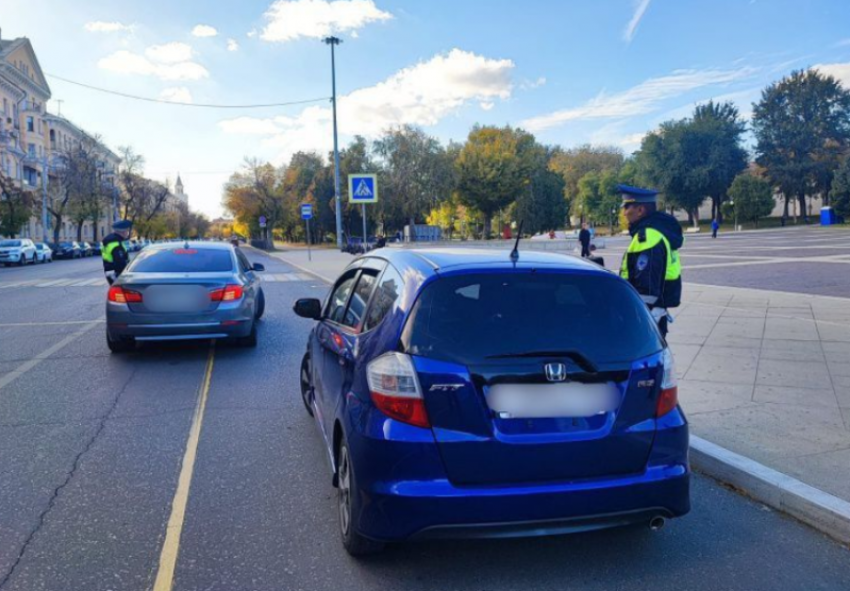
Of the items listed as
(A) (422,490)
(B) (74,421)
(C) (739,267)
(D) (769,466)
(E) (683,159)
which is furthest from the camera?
(E) (683,159)

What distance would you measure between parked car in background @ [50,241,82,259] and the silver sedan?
47.4 m

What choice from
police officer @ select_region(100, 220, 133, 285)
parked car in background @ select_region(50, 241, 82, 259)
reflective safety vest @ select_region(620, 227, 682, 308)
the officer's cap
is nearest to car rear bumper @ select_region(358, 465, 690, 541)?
reflective safety vest @ select_region(620, 227, 682, 308)

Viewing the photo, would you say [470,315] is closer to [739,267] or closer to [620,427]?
[620,427]

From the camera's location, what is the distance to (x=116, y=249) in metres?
11.2

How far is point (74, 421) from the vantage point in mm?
5504

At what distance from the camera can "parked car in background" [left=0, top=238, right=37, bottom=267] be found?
123 ft

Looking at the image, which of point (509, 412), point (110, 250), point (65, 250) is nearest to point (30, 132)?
point (65, 250)

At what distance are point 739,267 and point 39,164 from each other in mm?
68999

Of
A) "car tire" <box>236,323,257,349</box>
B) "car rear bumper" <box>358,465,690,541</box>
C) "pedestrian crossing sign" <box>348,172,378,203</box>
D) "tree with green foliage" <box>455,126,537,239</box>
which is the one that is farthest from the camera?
"tree with green foliage" <box>455,126,537,239</box>

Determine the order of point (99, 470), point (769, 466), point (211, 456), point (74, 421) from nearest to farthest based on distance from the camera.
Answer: point (769, 466)
point (99, 470)
point (211, 456)
point (74, 421)

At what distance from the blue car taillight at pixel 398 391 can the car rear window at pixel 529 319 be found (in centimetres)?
9

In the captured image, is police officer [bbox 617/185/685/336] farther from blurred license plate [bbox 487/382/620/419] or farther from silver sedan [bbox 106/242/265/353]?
silver sedan [bbox 106/242/265/353]

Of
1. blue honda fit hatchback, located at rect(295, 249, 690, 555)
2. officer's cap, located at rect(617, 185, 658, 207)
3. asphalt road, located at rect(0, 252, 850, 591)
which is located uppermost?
officer's cap, located at rect(617, 185, 658, 207)

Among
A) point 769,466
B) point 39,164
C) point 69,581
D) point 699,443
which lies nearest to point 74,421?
point 69,581
